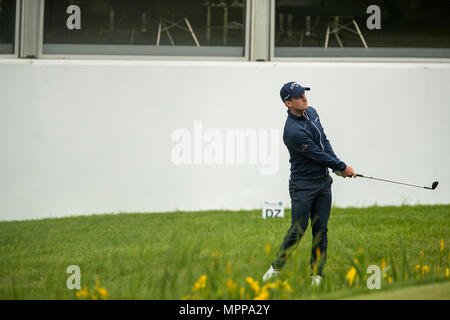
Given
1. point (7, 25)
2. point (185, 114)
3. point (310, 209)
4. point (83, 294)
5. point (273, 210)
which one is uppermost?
point (7, 25)

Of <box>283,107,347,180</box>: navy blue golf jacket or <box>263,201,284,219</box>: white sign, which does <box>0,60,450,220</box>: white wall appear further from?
<box>283,107,347,180</box>: navy blue golf jacket

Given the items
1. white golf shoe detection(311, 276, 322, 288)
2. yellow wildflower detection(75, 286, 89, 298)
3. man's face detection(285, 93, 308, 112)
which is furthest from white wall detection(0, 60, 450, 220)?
yellow wildflower detection(75, 286, 89, 298)

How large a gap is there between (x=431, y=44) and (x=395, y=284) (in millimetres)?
6853

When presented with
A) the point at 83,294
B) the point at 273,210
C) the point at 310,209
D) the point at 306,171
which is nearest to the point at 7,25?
the point at 273,210

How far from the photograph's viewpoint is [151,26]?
34.2ft

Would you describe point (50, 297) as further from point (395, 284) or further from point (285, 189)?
point (285, 189)

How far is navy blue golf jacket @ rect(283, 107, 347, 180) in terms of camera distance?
5555 millimetres

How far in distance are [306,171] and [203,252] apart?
5.45ft

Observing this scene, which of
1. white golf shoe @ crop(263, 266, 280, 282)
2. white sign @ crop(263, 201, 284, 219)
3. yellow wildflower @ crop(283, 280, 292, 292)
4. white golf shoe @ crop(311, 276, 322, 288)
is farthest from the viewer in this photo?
white sign @ crop(263, 201, 284, 219)

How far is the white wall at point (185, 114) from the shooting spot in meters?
9.82

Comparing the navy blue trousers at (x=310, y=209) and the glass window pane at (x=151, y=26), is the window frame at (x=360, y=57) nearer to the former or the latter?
the glass window pane at (x=151, y=26)

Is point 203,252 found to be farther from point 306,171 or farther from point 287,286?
point 287,286

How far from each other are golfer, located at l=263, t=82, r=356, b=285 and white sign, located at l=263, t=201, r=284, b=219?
2844 mm
